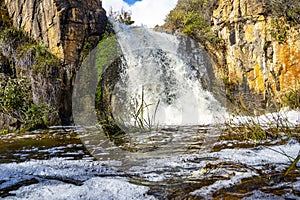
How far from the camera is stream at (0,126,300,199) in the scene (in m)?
2.09

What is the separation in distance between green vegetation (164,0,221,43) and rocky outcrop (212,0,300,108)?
2.43 ft

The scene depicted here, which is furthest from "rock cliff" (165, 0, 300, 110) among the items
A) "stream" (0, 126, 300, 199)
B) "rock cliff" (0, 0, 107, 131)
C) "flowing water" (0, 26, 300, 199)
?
"stream" (0, 126, 300, 199)

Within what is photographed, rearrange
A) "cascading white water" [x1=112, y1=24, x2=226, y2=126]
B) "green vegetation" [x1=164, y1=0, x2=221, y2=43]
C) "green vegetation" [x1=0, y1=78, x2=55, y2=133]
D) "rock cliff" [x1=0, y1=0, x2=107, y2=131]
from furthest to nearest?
"green vegetation" [x1=164, y1=0, x2=221, y2=43], "cascading white water" [x1=112, y1=24, x2=226, y2=126], "rock cliff" [x1=0, y1=0, x2=107, y2=131], "green vegetation" [x1=0, y1=78, x2=55, y2=133]

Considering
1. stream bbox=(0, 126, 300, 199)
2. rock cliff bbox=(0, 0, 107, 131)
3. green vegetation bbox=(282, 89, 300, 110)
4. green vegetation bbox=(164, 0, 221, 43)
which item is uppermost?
green vegetation bbox=(164, 0, 221, 43)

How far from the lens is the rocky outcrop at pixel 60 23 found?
1170 centimetres

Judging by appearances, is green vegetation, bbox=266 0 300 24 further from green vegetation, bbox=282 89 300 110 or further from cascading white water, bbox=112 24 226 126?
green vegetation, bbox=282 89 300 110

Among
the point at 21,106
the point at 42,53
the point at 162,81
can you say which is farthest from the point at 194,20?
the point at 21,106

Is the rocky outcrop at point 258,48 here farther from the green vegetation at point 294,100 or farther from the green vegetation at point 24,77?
the green vegetation at point 24,77

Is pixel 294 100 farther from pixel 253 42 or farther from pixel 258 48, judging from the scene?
pixel 253 42

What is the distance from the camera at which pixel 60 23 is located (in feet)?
38.3

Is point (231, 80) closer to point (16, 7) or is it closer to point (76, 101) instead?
point (76, 101)

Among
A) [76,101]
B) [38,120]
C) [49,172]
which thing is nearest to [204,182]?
[49,172]

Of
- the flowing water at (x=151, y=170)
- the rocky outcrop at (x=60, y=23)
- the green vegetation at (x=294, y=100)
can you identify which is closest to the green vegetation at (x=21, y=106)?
the rocky outcrop at (x=60, y=23)

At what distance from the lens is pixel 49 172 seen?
2.87 metres
